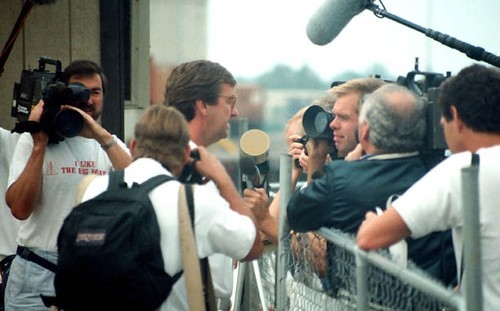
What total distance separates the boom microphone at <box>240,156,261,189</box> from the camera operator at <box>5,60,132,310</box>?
0.52 metres

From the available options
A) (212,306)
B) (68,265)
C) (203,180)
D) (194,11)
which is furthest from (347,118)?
(194,11)

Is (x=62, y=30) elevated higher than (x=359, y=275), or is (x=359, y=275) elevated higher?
(x=62, y=30)

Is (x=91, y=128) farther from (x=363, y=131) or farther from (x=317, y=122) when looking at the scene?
(x=363, y=131)

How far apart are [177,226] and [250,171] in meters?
0.96

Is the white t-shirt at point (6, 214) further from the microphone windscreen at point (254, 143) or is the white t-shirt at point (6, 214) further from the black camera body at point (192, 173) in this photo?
the black camera body at point (192, 173)

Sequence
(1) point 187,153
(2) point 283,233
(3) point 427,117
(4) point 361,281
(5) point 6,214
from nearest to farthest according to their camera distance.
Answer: (4) point 361,281 < (1) point 187,153 < (3) point 427,117 < (2) point 283,233 < (5) point 6,214

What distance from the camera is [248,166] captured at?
4527 millimetres

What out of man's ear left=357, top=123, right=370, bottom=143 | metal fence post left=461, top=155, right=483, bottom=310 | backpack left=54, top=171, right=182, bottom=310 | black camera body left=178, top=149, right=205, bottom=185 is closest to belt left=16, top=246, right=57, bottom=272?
black camera body left=178, top=149, right=205, bottom=185

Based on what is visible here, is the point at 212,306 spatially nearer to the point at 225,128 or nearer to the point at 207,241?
the point at 207,241

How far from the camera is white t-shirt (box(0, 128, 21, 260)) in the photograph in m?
5.46

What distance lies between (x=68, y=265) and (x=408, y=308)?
105 centimetres

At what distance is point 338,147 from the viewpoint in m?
4.82

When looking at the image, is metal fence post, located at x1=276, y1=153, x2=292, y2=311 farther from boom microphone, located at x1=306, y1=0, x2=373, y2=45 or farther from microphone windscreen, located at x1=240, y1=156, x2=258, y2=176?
boom microphone, located at x1=306, y1=0, x2=373, y2=45

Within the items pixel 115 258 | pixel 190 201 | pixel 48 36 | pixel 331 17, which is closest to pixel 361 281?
pixel 190 201
